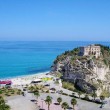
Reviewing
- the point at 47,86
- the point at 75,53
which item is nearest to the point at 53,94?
the point at 47,86

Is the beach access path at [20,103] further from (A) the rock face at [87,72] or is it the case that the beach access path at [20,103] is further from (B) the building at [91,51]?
(B) the building at [91,51]

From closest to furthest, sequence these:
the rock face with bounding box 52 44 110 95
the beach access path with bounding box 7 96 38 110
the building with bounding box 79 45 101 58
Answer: the beach access path with bounding box 7 96 38 110 < the rock face with bounding box 52 44 110 95 < the building with bounding box 79 45 101 58

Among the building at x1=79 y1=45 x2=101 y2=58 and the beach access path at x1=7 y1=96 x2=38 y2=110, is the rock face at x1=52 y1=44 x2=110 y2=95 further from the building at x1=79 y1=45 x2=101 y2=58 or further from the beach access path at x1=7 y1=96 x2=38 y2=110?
the beach access path at x1=7 y1=96 x2=38 y2=110

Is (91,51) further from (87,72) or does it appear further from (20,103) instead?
(20,103)

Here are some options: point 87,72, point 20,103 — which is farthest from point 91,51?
point 20,103

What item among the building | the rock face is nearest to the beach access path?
the rock face

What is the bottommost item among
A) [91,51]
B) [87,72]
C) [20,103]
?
[20,103]

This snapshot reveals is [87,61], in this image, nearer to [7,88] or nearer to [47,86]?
[47,86]
